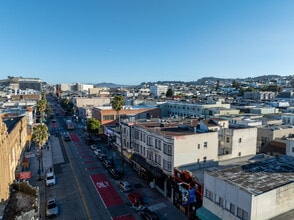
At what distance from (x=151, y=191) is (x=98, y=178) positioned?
1190cm

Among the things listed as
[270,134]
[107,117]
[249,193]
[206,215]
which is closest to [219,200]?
[206,215]

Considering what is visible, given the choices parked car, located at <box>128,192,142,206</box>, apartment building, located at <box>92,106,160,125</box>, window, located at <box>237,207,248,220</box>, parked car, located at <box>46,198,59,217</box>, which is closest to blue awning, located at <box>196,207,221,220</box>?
window, located at <box>237,207,248,220</box>

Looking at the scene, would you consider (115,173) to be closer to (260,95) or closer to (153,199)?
(153,199)

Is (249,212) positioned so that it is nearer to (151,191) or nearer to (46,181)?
(151,191)

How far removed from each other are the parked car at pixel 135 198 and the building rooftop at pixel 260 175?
45.7 ft

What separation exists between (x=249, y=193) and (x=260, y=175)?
6.58 m

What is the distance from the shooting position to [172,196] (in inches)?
1404

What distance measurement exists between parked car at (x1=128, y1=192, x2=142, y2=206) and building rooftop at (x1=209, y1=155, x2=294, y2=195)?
13.9 m

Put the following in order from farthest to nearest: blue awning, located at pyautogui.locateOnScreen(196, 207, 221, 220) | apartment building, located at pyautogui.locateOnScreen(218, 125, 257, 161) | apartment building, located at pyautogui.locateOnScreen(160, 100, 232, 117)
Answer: apartment building, located at pyautogui.locateOnScreen(160, 100, 232, 117), apartment building, located at pyautogui.locateOnScreen(218, 125, 257, 161), blue awning, located at pyautogui.locateOnScreen(196, 207, 221, 220)

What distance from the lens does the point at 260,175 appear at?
26.4 metres

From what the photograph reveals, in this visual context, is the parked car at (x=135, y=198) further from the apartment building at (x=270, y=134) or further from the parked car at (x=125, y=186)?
the apartment building at (x=270, y=134)

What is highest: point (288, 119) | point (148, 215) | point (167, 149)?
point (288, 119)

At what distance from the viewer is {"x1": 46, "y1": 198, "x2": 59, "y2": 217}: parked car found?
31.5 meters

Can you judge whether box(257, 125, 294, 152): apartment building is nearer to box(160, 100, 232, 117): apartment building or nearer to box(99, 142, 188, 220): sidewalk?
box(160, 100, 232, 117): apartment building
